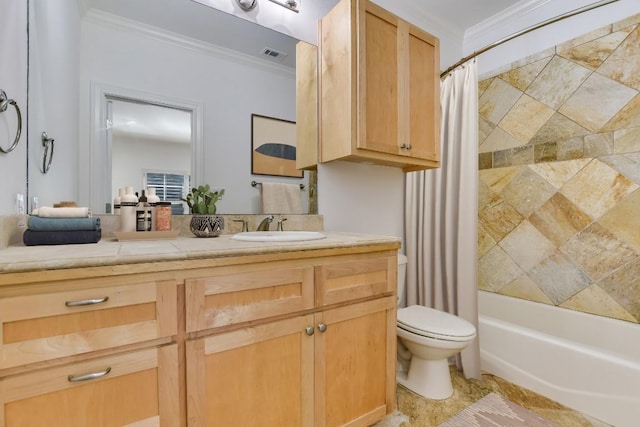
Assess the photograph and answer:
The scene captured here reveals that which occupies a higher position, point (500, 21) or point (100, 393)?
point (500, 21)

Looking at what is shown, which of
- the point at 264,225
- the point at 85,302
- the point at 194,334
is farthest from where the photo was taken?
the point at 264,225

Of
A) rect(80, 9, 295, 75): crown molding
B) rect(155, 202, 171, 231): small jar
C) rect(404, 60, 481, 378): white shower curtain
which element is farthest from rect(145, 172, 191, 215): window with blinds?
rect(404, 60, 481, 378): white shower curtain

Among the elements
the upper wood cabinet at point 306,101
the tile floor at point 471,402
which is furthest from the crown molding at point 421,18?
the tile floor at point 471,402

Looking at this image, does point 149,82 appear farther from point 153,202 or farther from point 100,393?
point 100,393

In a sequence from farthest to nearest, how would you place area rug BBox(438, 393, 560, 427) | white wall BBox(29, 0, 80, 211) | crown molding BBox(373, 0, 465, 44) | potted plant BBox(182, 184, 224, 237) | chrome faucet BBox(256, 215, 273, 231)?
1. crown molding BBox(373, 0, 465, 44)
2. chrome faucet BBox(256, 215, 273, 231)
3. area rug BBox(438, 393, 560, 427)
4. potted plant BBox(182, 184, 224, 237)
5. white wall BBox(29, 0, 80, 211)

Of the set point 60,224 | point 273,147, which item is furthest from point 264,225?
point 60,224

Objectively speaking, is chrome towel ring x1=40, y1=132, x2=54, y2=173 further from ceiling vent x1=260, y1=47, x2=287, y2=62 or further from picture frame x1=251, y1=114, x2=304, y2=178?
ceiling vent x1=260, y1=47, x2=287, y2=62

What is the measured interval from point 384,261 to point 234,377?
0.76 metres

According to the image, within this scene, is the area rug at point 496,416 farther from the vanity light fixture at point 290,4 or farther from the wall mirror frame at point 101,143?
the vanity light fixture at point 290,4

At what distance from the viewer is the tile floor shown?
1.50m

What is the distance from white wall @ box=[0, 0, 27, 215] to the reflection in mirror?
297mm

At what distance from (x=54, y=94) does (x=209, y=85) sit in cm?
62

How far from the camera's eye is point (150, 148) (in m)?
1.38

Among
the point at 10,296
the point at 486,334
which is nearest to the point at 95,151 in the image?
the point at 10,296
